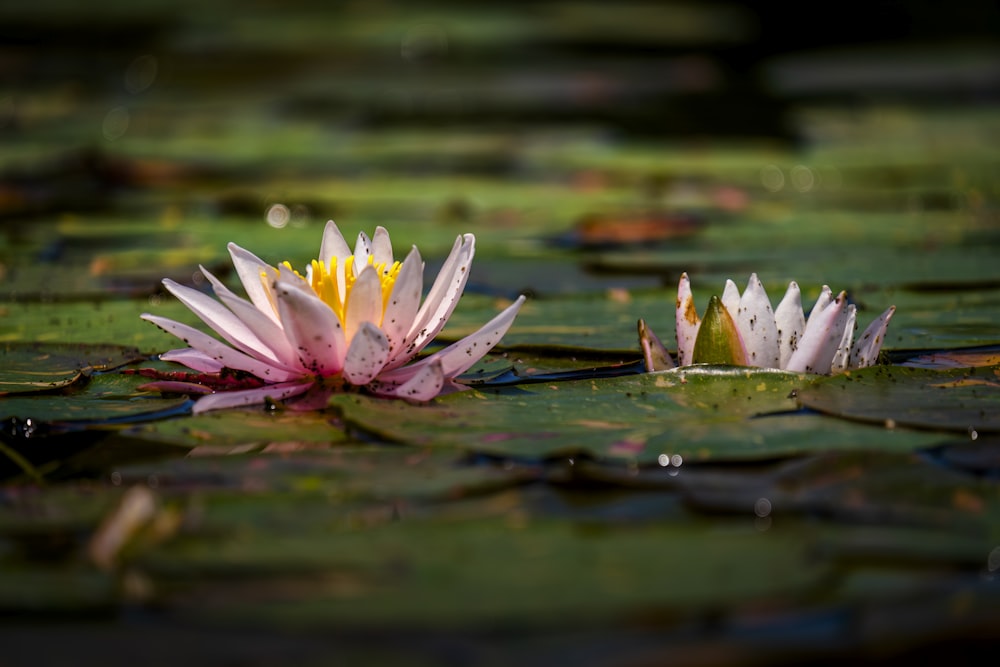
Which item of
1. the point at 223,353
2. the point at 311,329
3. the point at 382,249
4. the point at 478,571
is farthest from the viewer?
the point at 382,249

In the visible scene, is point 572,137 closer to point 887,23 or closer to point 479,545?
point 479,545

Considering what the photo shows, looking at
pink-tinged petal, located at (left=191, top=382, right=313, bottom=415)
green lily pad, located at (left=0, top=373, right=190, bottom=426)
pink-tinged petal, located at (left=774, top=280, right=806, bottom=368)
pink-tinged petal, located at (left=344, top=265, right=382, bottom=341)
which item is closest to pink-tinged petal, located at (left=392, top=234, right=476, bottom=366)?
pink-tinged petal, located at (left=344, top=265, right=382, bottom=341)

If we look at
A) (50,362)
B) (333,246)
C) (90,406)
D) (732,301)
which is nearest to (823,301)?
(732,301)

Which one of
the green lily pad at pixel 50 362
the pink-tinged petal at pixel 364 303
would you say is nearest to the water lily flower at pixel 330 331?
the pink-tinged petal at pixel 364 303

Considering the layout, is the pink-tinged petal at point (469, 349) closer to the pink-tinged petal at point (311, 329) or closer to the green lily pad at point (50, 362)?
the pink-tinged petal at point (311, 329)

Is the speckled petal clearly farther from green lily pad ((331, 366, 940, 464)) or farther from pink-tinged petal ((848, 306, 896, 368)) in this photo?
pink-tinged petal ((848, 306, 896, 368))

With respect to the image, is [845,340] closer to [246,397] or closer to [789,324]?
[789,324]
